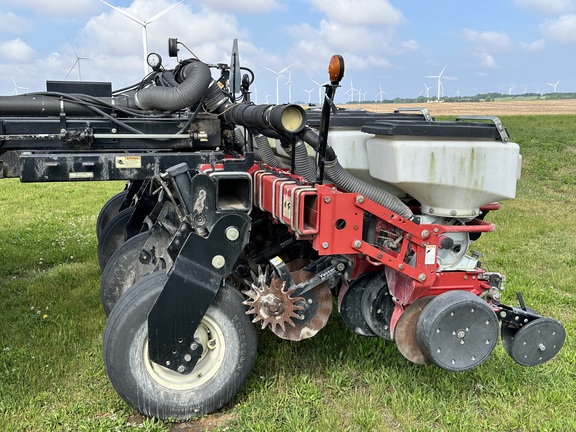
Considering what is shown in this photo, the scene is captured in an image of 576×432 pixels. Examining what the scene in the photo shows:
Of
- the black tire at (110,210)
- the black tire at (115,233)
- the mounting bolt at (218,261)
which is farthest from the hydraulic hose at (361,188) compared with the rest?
the black tire at (110,210)

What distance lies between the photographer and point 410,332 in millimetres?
3223

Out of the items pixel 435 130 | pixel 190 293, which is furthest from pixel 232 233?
pixel 435 130

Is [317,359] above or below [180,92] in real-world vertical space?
below

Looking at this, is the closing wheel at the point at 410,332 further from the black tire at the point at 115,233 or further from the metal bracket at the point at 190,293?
the black tire at the point at 115,233

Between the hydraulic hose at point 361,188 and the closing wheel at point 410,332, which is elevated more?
the hydraulic hose at point 361,188

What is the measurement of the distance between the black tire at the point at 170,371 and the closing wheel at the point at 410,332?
0.78 m

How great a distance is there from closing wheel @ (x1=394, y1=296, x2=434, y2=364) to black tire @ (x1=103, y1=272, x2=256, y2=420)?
78 centimetres

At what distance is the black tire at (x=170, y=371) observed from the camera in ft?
9.87

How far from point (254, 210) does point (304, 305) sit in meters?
0.90

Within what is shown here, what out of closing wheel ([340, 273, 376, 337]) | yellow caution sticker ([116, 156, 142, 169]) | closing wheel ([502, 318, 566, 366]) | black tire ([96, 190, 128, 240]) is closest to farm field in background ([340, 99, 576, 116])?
black tire ([96, 190, 128, 240])

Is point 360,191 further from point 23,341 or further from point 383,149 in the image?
point 23,341

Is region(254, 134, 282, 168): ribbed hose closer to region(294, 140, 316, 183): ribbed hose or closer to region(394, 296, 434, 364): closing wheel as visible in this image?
region(294, 140, 316, 183): ribbed hose

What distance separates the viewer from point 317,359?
3908 millimetres

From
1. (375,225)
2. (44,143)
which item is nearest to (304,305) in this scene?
(375,225)
